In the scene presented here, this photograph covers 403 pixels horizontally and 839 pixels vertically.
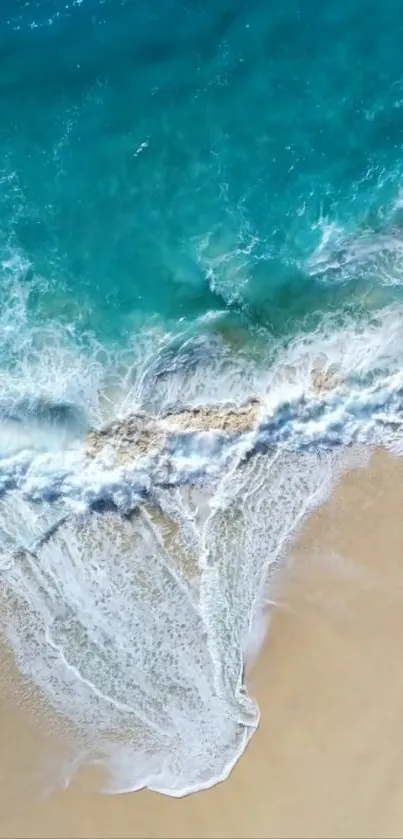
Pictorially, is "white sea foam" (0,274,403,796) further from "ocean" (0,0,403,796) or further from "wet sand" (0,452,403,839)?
"wet sand" (0,452,403,839)

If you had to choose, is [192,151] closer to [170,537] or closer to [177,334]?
[177,334]

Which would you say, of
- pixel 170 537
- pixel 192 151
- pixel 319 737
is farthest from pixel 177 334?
pixel 319 737

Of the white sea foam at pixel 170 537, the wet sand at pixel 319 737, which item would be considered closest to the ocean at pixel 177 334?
the white sea foam at pixel 170 537

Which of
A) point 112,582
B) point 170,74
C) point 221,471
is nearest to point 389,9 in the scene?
point 170,74

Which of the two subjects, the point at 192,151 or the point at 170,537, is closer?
the point at 170,537

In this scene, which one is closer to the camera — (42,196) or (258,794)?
(258,794)

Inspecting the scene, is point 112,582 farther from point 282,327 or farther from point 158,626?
point 282,327

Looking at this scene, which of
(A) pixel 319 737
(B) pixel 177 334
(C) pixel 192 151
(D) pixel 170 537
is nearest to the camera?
(A) pixel 319 737
